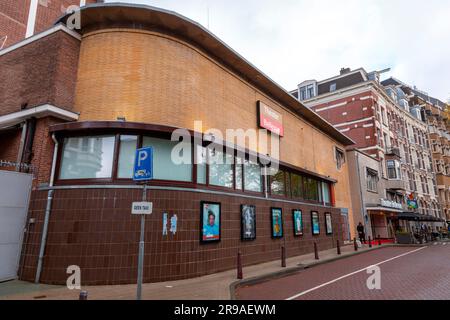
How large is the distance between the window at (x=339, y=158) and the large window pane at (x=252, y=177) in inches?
581

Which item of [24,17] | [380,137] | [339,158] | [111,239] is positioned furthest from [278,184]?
[380,137]

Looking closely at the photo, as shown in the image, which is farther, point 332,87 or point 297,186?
point 332,87

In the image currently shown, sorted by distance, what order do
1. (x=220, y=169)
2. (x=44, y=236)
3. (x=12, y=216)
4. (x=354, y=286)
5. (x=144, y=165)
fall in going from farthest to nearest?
(x=220, y=169) < (x=12, y=216) < (x=44, y=236) < (x=354, y=286) < (x=144, y=165)

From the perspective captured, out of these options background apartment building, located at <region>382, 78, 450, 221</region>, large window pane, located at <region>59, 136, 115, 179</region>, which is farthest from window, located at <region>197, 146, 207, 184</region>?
background apartment building, located at <region>382, 78, 450, 221</region>

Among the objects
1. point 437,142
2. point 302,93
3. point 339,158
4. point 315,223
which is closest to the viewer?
point 315,223

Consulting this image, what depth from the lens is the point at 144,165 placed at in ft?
20.7

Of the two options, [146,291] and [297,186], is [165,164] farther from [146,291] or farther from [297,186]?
[297,186]

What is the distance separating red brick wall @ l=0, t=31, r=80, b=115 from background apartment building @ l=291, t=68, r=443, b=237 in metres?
26.7

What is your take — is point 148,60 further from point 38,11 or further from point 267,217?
point 38,11

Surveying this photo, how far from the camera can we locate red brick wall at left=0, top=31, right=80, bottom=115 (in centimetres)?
1046

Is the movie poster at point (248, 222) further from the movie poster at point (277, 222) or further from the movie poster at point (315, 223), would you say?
the movie poster at point (315, 223)

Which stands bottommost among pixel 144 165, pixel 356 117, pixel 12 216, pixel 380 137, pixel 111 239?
pixel 111 239

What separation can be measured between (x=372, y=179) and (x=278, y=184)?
20.3 metres

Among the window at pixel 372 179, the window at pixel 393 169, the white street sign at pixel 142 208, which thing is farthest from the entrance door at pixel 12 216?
the window at pixel 393 169
